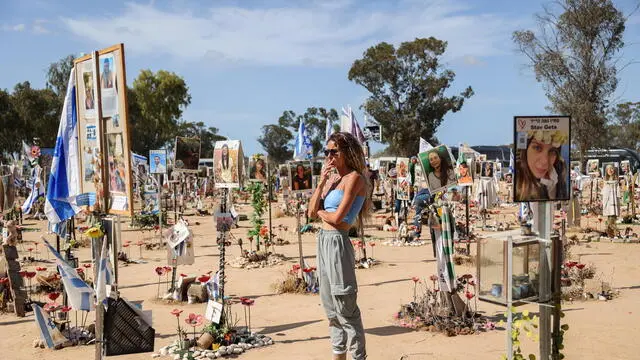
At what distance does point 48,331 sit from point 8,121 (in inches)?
1505

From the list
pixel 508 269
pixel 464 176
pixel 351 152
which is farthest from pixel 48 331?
pixel 464 176

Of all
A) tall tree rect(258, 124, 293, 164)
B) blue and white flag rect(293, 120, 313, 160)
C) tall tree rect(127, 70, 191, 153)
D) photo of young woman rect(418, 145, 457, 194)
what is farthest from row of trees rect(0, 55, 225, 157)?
photo of young woman rect(418, 145, 457, 194)

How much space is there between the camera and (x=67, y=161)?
5.40m

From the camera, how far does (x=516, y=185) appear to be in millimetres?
4199

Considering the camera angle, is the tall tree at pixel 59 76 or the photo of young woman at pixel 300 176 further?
the tall tree at pixel 59 76

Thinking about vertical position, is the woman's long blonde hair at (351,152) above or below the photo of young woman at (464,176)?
above

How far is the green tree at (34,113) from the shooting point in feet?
132

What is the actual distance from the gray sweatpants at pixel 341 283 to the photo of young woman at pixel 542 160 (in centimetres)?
134

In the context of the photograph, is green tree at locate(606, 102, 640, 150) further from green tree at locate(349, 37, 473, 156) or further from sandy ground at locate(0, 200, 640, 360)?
sandy ground at locate(0, 200, 640, 360)

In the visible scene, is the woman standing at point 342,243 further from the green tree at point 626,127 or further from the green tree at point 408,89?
the green tree at point 626,127

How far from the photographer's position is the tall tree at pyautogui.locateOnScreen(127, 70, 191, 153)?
1959 inches

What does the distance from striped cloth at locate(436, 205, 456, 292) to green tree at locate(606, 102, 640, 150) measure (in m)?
69.7

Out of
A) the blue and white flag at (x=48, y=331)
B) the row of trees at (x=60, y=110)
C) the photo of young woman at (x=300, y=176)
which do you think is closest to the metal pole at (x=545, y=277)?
the blue and white flag at (x=48, y=331)

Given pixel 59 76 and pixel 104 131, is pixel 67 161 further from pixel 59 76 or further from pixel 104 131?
pixel 59 76
